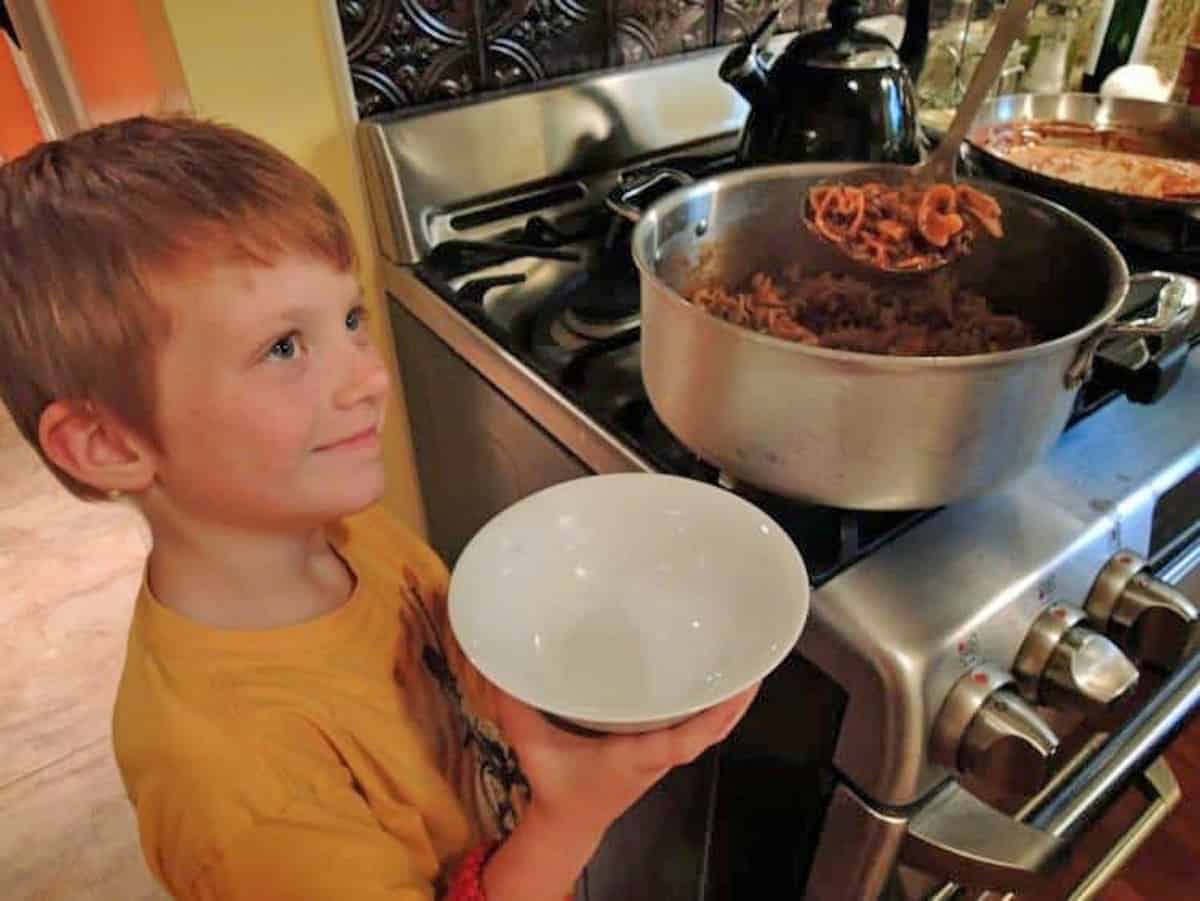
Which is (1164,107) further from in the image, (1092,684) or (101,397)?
(101,397)

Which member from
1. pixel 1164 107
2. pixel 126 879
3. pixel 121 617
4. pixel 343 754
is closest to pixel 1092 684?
pixel 343 754

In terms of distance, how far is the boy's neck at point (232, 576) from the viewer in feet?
1.69

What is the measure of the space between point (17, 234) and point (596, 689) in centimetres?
37

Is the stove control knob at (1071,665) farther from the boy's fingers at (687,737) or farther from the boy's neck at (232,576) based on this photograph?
the boy's neck at (232,576)

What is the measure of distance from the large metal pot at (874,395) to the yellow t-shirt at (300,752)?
23 centimetres

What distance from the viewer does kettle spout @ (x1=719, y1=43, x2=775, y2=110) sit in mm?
810

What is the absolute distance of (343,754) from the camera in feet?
1.75

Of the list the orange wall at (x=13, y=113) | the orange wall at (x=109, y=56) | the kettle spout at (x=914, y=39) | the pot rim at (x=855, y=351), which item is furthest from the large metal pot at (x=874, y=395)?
the orange wall at (x=13, y=113)

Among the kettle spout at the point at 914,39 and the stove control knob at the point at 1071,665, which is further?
the kettle spout at the point at 914,39

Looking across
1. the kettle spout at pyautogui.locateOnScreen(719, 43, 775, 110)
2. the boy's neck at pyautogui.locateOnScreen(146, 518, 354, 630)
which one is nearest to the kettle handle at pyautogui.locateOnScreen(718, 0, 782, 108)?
the kettle spout at pyautogui.locateOnScreen(719, 43, 775, 110)

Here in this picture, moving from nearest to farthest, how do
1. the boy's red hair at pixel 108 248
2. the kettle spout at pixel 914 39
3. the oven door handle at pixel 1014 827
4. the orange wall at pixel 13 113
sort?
the boy's red hair at pixel 108 248
the oven door handle at pixel 1014 827
the kettle spout at pixel 914 39
the orange wall at pixel 13 113

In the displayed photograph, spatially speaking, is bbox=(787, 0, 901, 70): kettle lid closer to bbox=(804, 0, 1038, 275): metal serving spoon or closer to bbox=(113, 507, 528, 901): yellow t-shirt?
bbox=(804, 0, 1038, 275): metal serving spoon

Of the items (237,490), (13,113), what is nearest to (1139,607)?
(237,490)

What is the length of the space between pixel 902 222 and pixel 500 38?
1.45 feet
